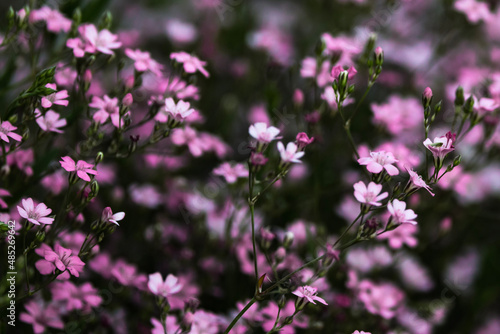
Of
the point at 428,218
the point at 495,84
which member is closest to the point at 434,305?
the point at 428,218

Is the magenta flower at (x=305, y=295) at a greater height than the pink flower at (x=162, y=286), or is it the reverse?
the magenta flower at (x=305, y=295)

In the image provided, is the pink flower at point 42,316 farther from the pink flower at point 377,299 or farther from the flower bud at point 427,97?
the flower bud at point 427,97

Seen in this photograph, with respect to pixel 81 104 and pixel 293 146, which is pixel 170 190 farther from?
pixel 293 146

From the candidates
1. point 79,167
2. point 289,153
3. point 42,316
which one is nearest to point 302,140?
point 289,153

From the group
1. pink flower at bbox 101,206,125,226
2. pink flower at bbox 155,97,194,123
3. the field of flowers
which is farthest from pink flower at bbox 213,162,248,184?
pink flower at bbox 101,206,125,226

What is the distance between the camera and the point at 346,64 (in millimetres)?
1238

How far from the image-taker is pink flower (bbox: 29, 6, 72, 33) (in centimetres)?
106

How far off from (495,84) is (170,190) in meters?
0.76

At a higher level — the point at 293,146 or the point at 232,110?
the point at 293,146

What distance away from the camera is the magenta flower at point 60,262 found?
82cm

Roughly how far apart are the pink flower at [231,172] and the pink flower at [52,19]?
1.32 ft

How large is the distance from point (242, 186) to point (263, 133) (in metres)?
0.25

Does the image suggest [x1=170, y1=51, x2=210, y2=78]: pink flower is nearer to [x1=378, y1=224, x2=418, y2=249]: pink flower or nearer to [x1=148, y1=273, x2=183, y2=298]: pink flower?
[x1=148, y1=273, x2=183, y2=298]: pink flower

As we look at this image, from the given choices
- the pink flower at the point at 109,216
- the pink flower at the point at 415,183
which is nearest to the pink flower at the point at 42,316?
the pink flower at the point at 109,216
